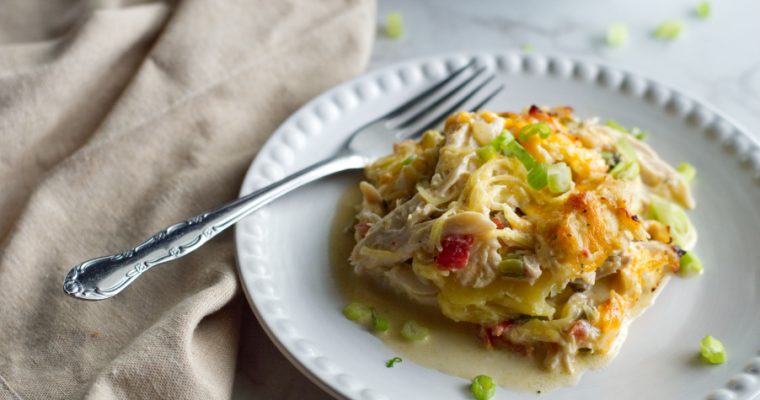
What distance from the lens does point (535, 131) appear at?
148 inches

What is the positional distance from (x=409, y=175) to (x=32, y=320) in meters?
1.84

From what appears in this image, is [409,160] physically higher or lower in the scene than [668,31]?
higher

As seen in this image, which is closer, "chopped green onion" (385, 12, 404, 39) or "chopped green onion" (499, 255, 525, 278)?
"chopped green onion" (499, 255, 525, 278)

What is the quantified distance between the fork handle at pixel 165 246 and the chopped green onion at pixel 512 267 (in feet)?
3.87

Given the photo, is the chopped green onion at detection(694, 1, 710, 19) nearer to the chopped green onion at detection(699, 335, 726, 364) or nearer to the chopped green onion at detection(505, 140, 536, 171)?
the chopped green onion at detection(505, 140, 536, 171)

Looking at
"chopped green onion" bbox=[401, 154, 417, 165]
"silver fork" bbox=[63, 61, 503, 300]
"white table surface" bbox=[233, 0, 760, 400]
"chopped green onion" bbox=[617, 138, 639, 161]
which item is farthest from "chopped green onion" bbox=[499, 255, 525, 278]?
"white table surface" bbox=[233, 0, 760, 400]

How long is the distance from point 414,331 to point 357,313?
0.85 ft

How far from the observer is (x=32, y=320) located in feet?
12.5

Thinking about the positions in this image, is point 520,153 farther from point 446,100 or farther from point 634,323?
point 446,100

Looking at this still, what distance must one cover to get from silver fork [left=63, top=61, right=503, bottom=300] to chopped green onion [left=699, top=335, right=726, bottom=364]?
186 centimetres

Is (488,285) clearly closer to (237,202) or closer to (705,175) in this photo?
(237,202)

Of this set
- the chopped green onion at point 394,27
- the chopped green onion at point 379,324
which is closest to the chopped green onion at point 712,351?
the chopped green onion at point 379,324

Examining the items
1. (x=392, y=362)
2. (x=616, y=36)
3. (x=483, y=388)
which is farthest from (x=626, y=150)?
(x=616, y=36)

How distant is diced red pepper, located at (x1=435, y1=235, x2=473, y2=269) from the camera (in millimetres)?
3412
